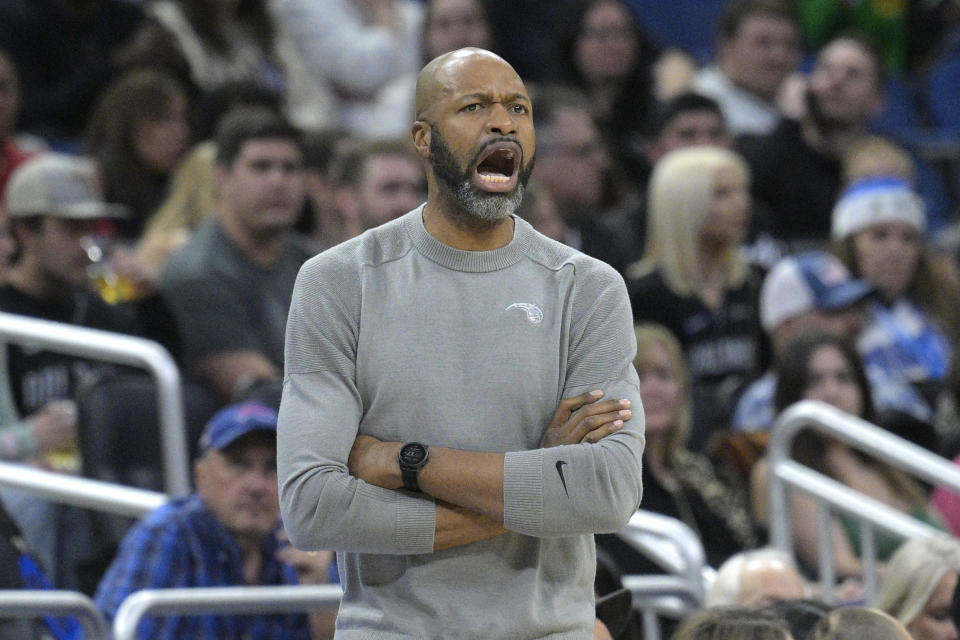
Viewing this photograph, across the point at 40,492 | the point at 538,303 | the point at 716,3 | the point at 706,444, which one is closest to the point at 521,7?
the point at 716,3

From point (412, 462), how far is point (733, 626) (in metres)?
1.11

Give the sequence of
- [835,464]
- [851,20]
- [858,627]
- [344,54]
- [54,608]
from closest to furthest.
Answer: [858,627] → [54,608] → [835,464] → [344,54] → [851,20]

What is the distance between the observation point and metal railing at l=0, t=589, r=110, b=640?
3682 millimetres

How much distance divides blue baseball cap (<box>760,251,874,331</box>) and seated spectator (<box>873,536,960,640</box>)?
238cm

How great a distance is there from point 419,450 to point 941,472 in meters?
3.13

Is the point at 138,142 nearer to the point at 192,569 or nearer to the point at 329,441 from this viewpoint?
the point at 192,569

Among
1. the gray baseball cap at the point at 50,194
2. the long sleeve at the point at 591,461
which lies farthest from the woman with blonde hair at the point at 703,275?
the long sleeve at the point at 591,461

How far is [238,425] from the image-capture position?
467 cm

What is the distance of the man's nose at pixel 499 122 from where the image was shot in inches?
102

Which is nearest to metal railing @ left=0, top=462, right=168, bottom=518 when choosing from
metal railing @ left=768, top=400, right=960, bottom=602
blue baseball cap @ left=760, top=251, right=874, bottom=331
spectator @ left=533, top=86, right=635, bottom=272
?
metal railing @ left=768, top=400, right=960, bottom=602

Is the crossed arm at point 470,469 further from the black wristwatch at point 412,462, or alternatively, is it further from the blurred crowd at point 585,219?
the blurred crowd at point 585,219

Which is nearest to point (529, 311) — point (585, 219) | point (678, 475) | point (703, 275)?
point (678, 475)

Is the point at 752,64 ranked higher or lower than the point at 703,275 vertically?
higher

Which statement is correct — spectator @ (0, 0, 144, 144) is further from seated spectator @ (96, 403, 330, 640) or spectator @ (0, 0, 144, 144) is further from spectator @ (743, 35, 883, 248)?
seated spectator @ (96, 403, 330, 640)
